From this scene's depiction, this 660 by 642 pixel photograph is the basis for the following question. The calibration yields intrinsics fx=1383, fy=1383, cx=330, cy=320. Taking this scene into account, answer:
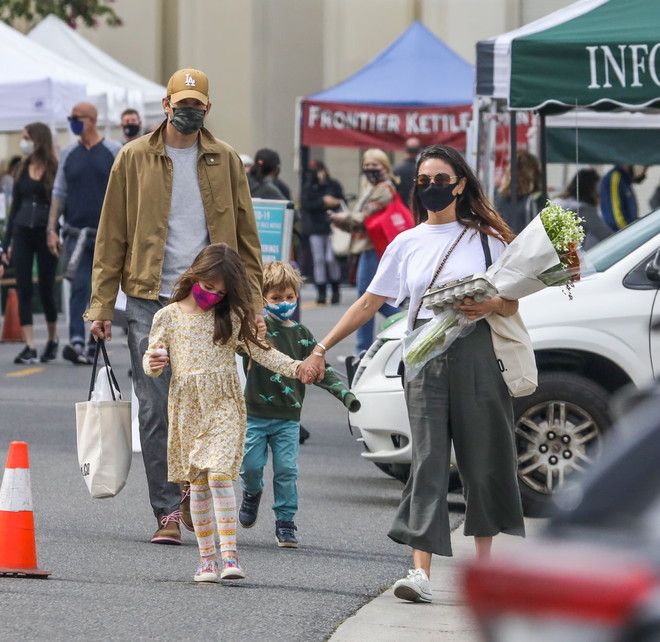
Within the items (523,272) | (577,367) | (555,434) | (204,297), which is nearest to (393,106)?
(577,367)

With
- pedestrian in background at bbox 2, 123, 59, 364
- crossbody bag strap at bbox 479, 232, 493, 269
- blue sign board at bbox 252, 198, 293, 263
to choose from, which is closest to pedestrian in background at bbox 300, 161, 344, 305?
pedestrian in background at bbox 2, 123, 59, 364

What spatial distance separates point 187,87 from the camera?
19.1ft

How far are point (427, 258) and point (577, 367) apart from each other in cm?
203

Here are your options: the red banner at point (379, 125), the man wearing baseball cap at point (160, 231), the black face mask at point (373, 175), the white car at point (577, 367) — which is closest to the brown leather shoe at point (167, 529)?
the man wearing baseball cap at point (160, 231)

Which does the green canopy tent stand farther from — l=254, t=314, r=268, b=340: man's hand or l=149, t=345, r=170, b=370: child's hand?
l=149, t=345, r=170, b=370: child's hand

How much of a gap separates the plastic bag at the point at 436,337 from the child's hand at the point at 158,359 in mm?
920

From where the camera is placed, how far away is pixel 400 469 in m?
7.42

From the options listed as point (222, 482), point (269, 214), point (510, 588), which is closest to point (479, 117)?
point (269, 214)

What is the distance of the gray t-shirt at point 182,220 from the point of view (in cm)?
593

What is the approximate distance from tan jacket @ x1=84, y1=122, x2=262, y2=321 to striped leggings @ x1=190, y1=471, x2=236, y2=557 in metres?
0.91

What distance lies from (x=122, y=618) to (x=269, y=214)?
16.2 ft

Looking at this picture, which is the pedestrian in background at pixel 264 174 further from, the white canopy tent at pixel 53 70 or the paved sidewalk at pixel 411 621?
the white canopy tent at pixel 53 70

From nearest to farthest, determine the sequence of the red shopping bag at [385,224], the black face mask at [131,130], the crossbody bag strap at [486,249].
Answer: the crossbody bag strap at [486,249], the red shopping bag at [385,224], the black face mask at [131,130]

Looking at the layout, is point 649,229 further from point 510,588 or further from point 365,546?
point 510,588
